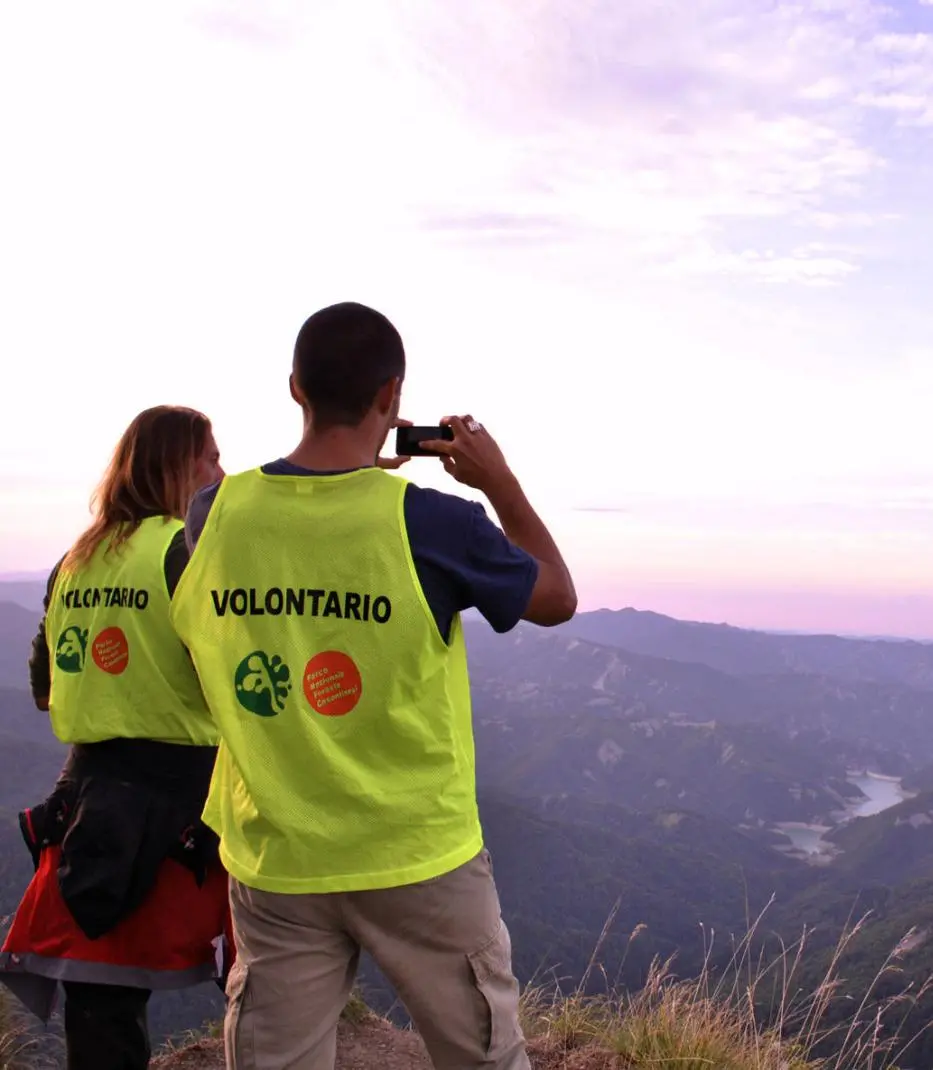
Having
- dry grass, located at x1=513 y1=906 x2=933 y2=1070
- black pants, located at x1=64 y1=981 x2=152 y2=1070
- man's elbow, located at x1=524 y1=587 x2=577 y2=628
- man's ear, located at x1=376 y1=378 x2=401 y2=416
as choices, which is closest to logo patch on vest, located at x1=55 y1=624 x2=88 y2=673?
black pants, located at x1=64 y1=981 x2=152 y2=1070

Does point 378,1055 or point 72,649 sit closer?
point 72,649

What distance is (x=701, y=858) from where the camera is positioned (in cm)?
18300

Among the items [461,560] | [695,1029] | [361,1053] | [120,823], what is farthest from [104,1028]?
[695,1029]

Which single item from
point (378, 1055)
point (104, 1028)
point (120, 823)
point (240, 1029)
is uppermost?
point (120, 823)

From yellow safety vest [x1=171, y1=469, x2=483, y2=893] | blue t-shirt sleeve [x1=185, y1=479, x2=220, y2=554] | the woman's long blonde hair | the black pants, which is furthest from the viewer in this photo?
the woman's long blonde hair

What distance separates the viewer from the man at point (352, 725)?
6.97ft

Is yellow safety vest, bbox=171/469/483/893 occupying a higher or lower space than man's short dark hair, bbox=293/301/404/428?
lower

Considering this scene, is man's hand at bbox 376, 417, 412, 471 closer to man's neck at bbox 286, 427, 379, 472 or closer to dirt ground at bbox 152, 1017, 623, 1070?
man's neck at bbox 286, 427, 379, 472

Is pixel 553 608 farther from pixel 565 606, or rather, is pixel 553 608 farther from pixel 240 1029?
pixel 240 1029

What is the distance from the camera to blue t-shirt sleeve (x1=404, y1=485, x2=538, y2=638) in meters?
2.13

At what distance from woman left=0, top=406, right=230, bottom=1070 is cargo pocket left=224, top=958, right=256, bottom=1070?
886 millimetres

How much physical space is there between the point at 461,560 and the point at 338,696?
16.5 inches

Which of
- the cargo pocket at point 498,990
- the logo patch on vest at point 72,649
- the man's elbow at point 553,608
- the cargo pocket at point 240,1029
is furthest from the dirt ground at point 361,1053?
the man's elbow at point 553,608

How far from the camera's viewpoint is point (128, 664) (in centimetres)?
313
